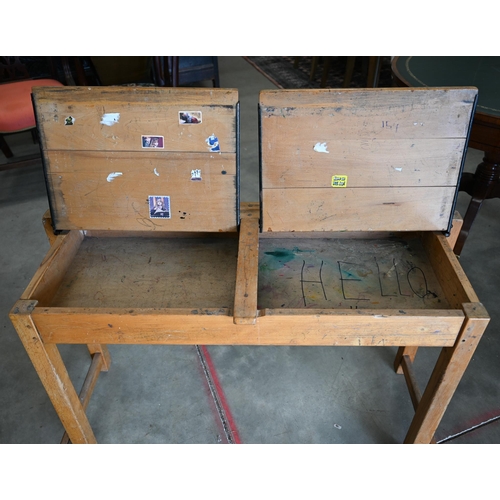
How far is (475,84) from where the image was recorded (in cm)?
221

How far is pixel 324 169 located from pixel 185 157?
17.3 inches

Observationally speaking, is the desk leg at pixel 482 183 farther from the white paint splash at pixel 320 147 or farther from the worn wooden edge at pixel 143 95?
the worn wooden edge at pixel 143 95

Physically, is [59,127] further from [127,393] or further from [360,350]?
[360,350]

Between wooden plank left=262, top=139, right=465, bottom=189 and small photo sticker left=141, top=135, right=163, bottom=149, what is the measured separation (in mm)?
325

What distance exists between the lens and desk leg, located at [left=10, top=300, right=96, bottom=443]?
4.16 feet

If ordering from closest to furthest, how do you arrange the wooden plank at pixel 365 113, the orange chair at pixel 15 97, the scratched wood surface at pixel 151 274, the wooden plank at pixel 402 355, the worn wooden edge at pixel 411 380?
the wooden plank at pixel 365 113 < the scratched wood surface at pixel 151 274 < the worn wooden edge at pixel 411 380 < the wooden plank at pixel 402 355 < the orange chair at pixel 15 97

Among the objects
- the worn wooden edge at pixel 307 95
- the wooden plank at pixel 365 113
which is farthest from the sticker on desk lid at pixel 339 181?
the worn wooden edge at pixel 307 95

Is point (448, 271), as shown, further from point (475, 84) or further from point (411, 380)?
point (475, 84)

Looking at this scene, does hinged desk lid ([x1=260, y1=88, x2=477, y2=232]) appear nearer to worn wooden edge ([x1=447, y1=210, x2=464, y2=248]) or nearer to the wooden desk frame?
worn wooden edge ([x1=447, y1=210, x2=464, y2=248])

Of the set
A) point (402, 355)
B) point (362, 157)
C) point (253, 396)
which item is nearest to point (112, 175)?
point (362, 157)

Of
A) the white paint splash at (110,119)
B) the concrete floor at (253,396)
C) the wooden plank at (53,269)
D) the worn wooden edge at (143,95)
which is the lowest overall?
the concrete floor at (253,396)

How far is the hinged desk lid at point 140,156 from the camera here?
4.50 ft

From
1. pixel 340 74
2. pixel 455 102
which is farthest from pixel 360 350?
pixel 340 74

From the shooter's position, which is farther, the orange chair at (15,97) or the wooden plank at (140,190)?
the orange chair at (15,97)
